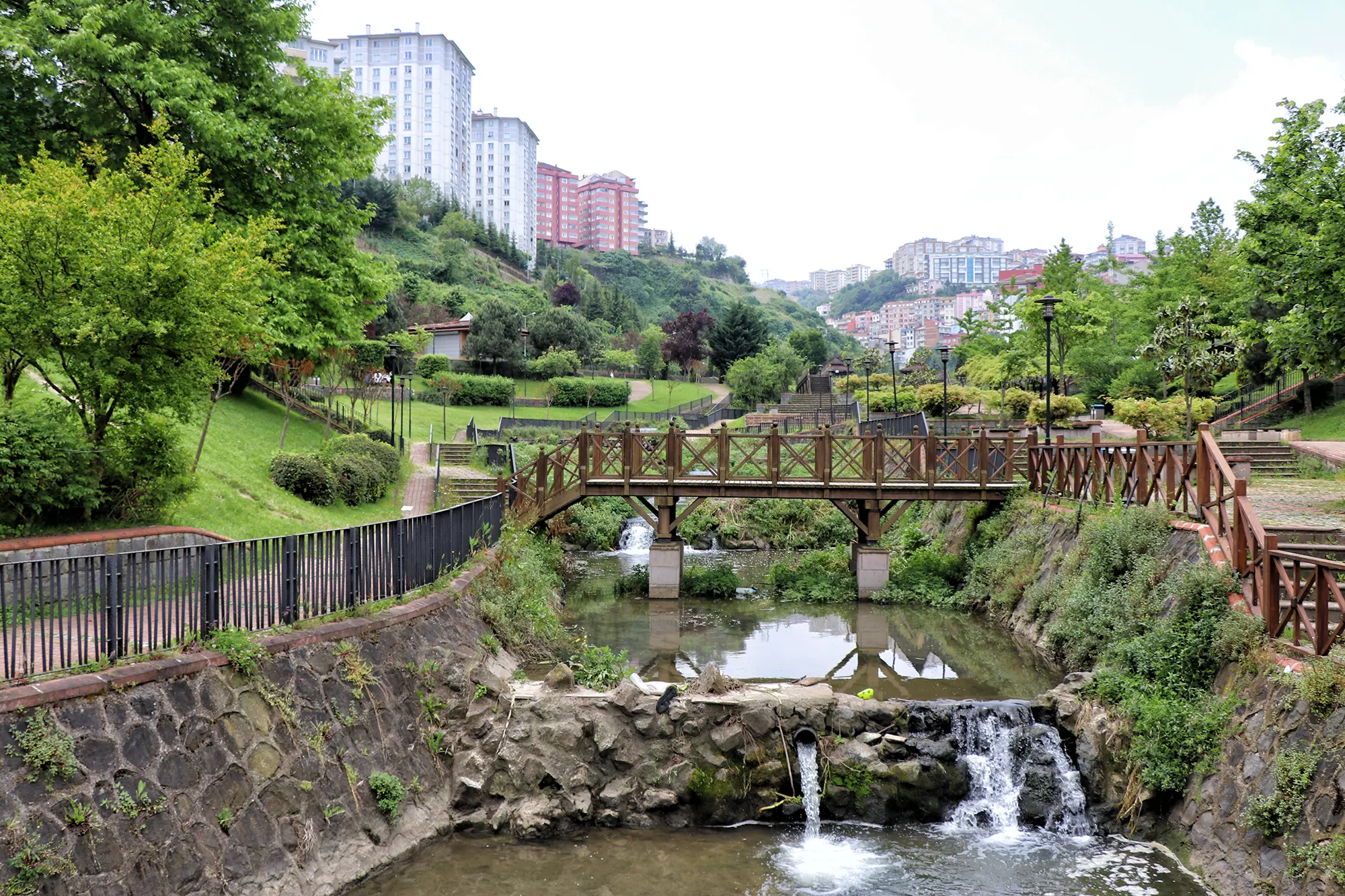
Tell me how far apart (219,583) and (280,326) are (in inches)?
501

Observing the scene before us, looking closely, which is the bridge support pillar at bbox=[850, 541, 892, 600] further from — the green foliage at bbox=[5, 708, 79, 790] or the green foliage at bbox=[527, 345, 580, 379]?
the green foliage at bbox=[527, 345, 580, 379]

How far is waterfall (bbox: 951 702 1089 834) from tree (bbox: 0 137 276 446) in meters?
11.6

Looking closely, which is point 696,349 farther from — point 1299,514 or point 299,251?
point 1299,514

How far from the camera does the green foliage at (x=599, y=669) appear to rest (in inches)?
487

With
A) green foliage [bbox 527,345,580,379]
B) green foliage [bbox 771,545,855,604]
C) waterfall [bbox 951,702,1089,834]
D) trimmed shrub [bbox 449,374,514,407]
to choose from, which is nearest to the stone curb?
waterfall [bbox 951,702,1089,834]

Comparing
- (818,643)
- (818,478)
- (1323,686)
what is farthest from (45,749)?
(818,478)

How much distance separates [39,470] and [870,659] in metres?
13.0

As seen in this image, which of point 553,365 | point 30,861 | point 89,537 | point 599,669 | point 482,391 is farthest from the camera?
point 553,365

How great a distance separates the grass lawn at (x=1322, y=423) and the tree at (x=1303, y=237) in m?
16.1

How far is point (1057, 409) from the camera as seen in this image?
110 feet

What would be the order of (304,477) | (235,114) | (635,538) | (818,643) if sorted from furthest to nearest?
(635,538), (304,477), (235,114), (818,643)

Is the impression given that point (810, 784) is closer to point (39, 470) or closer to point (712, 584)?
point (39, 470)

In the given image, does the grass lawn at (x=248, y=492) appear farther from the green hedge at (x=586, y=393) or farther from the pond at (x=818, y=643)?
the green hedge at (x=586, y=393)

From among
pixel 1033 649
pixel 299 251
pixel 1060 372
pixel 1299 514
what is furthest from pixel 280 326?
pixel 1060 372
